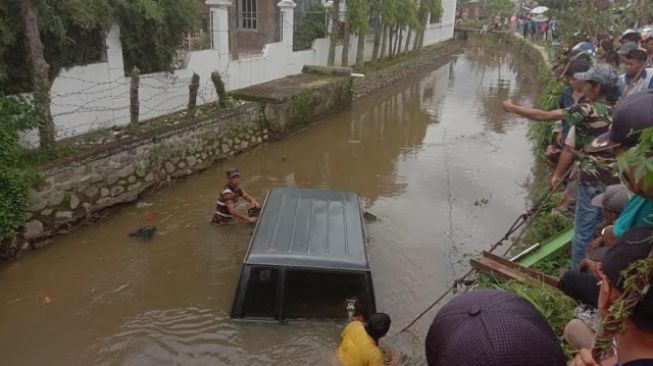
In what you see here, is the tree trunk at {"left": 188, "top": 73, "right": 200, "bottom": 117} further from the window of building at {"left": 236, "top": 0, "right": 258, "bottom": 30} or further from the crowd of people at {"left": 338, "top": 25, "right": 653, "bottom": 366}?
the window of building at {"left": 236, "top": 0, "right": 258, "bottom": 30}

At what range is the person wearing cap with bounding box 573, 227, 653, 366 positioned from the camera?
1759mm

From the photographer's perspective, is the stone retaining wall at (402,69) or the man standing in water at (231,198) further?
the stone retaining wall at (402,69)

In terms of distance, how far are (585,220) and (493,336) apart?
358 cm

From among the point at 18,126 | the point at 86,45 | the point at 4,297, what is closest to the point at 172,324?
the point at 4,297

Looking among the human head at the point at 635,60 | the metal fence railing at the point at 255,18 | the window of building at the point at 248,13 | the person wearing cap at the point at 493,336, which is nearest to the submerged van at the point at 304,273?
the person wearing cap at the point at 493,336

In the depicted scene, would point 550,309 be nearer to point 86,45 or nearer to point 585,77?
point 585,77

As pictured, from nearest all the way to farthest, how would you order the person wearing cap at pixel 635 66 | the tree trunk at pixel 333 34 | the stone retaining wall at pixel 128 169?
the person wearing cap at pixel 635 66
the stone retaining wall at pixel 128 169
the tree trunk at pixel 333 34

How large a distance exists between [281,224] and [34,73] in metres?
5.18

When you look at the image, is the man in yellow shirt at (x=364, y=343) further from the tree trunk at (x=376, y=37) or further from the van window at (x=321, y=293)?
the tree trunk at (x=376, y=37)

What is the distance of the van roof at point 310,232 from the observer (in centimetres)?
493

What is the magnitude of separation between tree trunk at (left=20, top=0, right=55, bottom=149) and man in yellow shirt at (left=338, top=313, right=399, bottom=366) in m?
6.40

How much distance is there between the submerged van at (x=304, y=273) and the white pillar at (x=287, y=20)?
11755 millimetres

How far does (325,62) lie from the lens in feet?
63.4

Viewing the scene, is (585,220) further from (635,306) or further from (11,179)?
(11,179)
